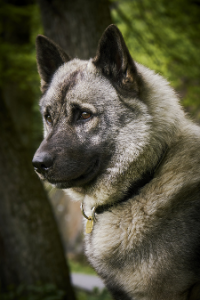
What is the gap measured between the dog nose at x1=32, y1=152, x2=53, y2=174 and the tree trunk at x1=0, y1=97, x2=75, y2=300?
2.65m

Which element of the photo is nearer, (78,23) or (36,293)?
(78,23)

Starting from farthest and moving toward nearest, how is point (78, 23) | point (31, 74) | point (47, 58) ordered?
1. point (31, 74)
2. point (78, 23)
3. point (47, 58)

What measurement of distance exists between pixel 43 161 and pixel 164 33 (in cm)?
448

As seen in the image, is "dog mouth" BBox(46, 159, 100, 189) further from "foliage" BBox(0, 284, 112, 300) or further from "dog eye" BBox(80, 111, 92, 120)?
"foliage" BBox(0, 284, 112, 300)

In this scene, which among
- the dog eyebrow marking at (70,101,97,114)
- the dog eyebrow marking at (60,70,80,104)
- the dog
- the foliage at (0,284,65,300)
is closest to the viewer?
the dog

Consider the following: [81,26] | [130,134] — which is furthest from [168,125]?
[81,26]

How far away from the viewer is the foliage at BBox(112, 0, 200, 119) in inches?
218

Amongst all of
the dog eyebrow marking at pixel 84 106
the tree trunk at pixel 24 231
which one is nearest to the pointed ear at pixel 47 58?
the dog eyebrow marking at pixel 84 106

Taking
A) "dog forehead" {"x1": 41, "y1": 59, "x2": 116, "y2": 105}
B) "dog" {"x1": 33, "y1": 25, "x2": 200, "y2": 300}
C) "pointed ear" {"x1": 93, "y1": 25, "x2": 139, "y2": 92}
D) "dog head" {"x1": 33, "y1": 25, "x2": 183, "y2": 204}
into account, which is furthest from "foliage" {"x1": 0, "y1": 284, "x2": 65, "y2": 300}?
"pointed ear" {"x1": 93, "y1": 25, "x2": 139, "y2": 92}

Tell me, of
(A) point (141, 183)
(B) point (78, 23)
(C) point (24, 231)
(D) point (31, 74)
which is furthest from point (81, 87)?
(D) point (31, 74)

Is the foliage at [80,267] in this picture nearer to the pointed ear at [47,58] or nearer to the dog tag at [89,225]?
the dog tag at [89,225]

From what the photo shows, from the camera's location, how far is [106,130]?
265 cm

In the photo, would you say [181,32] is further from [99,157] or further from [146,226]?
[146,226]

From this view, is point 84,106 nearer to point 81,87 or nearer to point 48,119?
point 81,87
